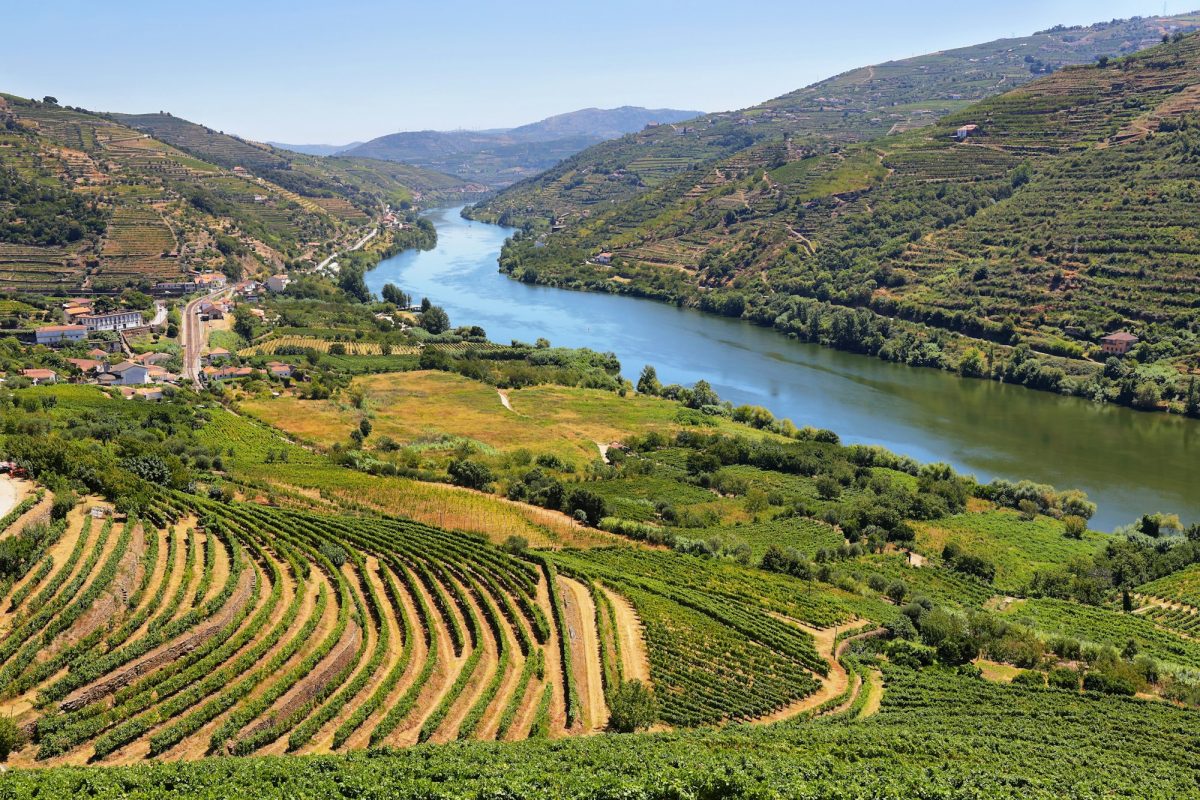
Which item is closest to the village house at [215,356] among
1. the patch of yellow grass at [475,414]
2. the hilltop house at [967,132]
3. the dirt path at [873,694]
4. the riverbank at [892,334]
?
the patch of yellow grass at [475,414]

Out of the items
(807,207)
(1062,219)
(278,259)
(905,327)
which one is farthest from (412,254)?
(1062,219)

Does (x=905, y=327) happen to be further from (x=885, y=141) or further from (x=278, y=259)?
(x=278, y=259)

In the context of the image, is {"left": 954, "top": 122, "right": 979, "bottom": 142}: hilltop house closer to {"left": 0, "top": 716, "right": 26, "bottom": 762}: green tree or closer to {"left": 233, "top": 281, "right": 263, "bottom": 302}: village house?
{"left": 233, "top": 281, "right": 263, "bottom": 302}: village house

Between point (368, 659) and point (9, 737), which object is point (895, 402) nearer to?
point (368, 659)

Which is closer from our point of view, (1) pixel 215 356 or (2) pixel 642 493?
(2) pixel 642 493

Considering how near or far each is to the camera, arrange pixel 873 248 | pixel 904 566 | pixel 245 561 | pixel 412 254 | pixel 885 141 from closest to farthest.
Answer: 1. pixel 245 561
2. pixel 904 566
3. pixel 873 248
4. pixel 885 141
5. pixel 412 254

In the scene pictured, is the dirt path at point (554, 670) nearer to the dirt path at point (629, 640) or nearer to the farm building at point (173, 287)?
the dirt path at point (629, 640)

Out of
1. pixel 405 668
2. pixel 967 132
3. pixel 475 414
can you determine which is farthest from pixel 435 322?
pixel 967 132
